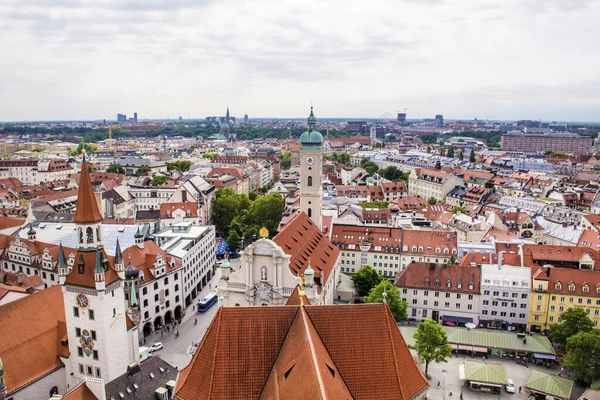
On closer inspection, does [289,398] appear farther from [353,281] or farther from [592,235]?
[592,235]

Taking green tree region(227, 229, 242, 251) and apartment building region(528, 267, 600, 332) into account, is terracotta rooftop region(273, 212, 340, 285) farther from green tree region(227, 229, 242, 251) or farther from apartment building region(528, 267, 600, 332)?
green tree region(227, 229, 242, 251)

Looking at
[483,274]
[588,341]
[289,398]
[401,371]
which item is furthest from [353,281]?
[289,398]

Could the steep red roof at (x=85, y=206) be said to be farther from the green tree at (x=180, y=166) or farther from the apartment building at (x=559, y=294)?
the green tree at (x=180, y=166)

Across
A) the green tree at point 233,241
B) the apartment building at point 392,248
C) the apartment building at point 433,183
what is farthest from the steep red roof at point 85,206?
the apartment building at point 433,183

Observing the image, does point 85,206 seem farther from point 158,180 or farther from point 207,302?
point 158,180

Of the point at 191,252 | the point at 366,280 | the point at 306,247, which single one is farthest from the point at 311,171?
the point at 191,252

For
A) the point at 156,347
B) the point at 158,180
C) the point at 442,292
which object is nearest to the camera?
the point at 156,347
